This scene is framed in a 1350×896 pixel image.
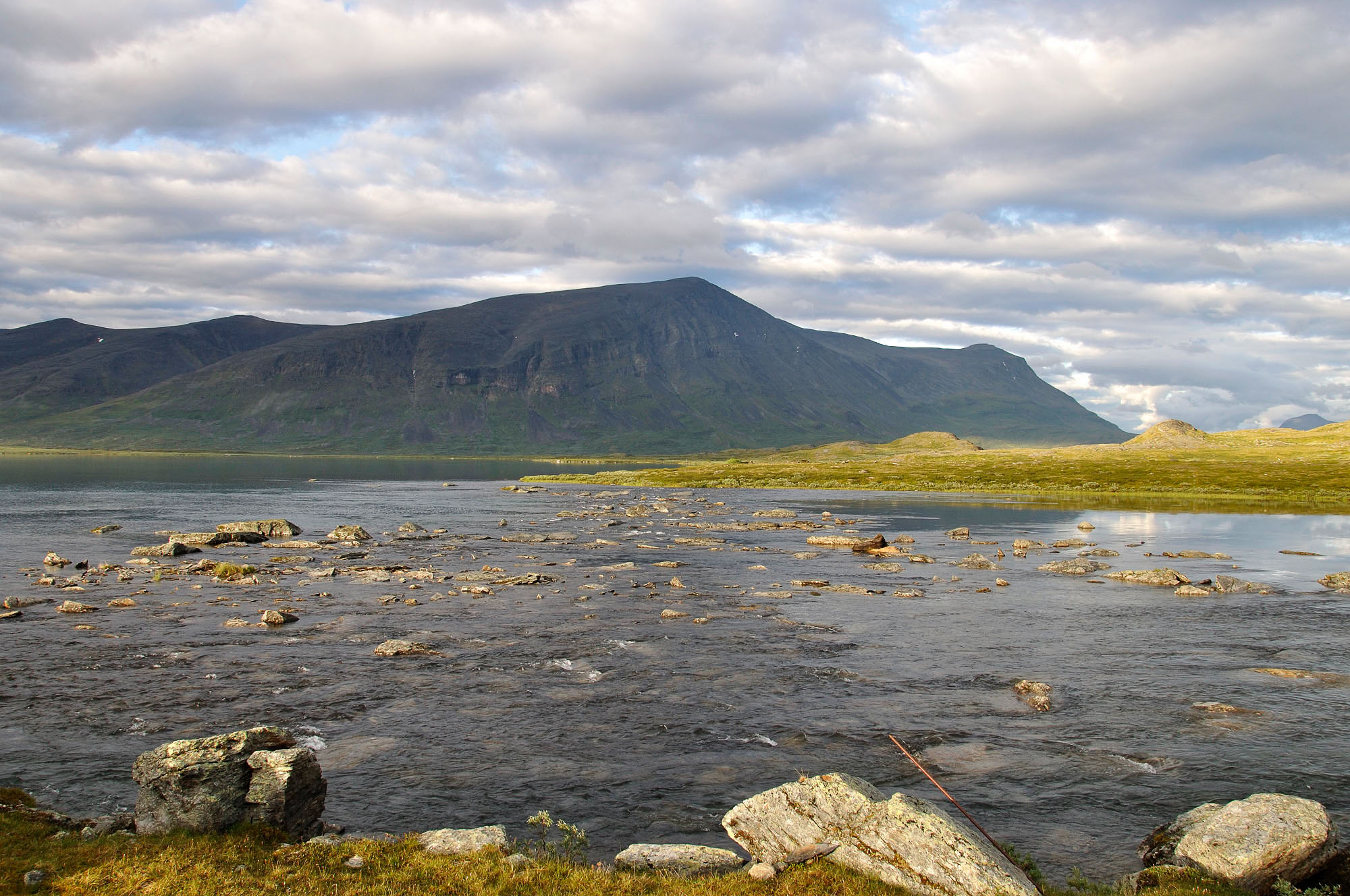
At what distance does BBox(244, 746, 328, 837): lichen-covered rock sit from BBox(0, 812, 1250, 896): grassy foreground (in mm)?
864

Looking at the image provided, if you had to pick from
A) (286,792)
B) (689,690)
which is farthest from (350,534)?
(286,792)

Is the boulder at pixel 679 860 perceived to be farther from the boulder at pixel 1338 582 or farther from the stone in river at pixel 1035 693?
the boulder at pixel 1338 582

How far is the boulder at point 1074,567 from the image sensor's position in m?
62.5

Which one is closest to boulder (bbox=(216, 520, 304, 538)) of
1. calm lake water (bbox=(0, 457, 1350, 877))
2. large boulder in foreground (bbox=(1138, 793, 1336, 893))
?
calm lake water (bbox=(0, 457, 1350, 877))

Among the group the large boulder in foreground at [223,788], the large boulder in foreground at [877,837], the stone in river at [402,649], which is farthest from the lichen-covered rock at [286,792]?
the stone in river at [402,649]

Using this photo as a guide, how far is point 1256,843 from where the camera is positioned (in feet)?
52.1

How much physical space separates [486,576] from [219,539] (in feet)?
109

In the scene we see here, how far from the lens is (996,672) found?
33.6 metres

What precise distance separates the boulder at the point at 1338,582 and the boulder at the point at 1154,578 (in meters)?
9.07

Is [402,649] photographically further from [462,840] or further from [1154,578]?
[1154,578]

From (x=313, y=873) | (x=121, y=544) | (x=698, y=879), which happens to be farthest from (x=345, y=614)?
(x=121, y=544)

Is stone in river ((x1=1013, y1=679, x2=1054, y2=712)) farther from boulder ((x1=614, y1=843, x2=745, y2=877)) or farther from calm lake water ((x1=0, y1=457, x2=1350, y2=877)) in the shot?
boulder ((x1=614, y1=843, x2=745, y2=877))

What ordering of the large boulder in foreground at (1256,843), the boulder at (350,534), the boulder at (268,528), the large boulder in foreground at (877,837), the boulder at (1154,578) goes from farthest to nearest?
1. the boulder at (268,528)
2. the boulder at (350,534)
3. the boulder at (1154,578)
4. the large boulder in foreground at (1256,843)
5. the large boulder in foreground at (877,837)

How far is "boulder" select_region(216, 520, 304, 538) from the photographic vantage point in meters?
78.6
